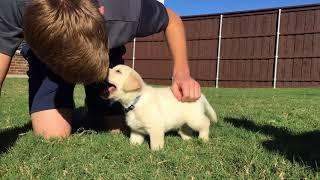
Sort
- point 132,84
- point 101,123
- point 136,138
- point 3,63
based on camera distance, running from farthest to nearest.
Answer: point 101,123, point 136,138, point 132,84, point 3,63

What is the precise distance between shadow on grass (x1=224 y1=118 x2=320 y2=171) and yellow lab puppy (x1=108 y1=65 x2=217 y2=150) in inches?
25.0

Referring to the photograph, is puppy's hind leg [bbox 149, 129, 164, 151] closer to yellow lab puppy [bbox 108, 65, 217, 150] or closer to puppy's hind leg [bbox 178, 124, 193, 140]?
yellow lab puppy [bbox 108, 65, 217, 150]

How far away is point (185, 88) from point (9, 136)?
1592 millimetres

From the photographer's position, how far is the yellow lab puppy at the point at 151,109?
13.6 feet

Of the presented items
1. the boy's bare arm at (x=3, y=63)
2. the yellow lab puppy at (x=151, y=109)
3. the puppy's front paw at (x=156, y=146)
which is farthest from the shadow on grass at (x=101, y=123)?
the boy's bare arm at (x=3, y=63)

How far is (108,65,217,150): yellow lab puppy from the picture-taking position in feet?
13.6

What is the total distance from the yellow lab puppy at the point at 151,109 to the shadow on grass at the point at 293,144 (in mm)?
635

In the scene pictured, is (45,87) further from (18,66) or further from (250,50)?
(18,66)

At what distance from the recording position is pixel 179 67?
4371mm

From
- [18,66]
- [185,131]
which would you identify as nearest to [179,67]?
[185,131]

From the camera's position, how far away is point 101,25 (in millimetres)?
3127

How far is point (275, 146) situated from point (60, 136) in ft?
5.79

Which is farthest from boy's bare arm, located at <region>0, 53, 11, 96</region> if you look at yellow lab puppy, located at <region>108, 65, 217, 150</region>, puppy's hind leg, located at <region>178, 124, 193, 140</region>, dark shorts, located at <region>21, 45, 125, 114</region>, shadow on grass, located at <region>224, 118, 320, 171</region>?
shadow on grass, located at <region>224, 118, 320, 171</region>

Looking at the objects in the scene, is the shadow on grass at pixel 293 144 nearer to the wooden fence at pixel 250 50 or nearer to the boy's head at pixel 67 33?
the boy's head at pixel 67 33
